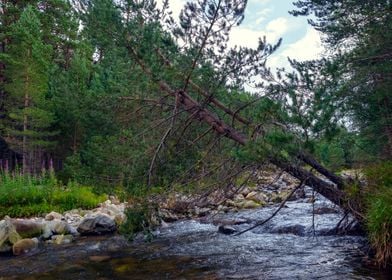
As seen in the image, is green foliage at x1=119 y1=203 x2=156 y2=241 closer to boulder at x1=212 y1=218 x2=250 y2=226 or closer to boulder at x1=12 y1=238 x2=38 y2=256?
boulder at x1=12 y1=238 x2=38 y2=256

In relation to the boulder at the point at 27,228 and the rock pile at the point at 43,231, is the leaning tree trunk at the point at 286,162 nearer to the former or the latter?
the rock pile at the point at 43,231

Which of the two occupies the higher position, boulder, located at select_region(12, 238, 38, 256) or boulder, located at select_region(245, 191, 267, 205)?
boulder, located at select_region(245, 191, 267, 205)

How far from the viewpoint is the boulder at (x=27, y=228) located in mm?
8516

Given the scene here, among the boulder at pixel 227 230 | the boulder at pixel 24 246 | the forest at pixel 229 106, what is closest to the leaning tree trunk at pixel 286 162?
the forest at pixel 229 106

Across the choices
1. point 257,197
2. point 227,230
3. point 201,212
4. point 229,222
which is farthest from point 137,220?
point 257,197

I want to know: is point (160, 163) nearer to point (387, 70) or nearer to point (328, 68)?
point (328, 68)

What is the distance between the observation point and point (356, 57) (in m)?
7.13

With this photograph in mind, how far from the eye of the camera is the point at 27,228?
8.64 meters

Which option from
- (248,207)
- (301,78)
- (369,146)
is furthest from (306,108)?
(248,207)

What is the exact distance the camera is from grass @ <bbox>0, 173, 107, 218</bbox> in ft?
36.5

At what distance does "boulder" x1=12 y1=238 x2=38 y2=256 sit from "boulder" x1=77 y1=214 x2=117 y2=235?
1134 mm

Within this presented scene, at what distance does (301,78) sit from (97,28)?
10.9 ft

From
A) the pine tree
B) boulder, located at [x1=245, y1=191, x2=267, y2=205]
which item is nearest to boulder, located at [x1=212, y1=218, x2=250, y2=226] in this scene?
boulder, located at [x1=245, y1=191, x2=267, y2=205]

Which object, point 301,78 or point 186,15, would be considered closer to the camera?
point 301,78
